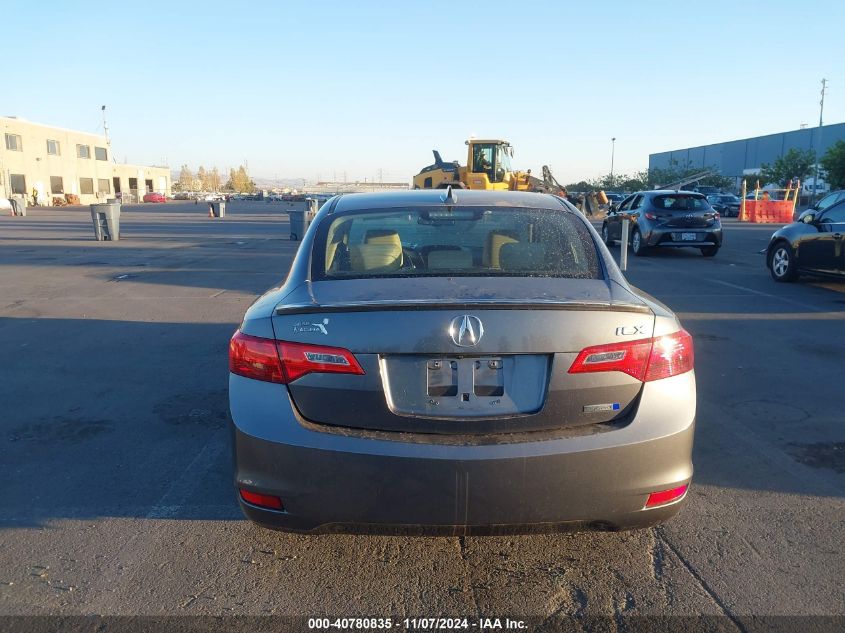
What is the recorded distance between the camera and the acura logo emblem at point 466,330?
2.78 m

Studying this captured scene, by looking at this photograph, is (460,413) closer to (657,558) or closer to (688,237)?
(657,558)

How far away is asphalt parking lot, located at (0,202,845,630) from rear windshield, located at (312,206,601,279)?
4.36ft

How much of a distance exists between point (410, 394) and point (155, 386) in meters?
4.04

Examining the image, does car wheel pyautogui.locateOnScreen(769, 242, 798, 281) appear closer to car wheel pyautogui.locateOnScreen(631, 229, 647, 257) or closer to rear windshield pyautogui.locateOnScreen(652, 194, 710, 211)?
rear windshield pyautogui.locateOnScreen(652, 194, 710, 211)

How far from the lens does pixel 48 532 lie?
3.60 metres

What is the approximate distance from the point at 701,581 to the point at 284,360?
2053 mm

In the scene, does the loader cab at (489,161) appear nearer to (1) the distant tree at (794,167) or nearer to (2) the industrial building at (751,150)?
(1) the distant tree at (794,167)

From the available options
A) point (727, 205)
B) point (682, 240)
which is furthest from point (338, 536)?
point (727, 205)

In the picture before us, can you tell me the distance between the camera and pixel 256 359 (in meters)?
2.97

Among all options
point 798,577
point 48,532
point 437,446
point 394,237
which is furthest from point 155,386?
point 798,577

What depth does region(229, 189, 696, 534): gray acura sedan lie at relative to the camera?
2.77 meters

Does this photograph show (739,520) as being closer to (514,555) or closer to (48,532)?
(514,555)

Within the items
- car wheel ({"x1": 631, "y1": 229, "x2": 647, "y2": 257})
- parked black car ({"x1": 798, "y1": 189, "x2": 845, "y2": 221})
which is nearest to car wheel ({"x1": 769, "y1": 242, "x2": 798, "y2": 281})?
parked black car ({"x1": 798, "y1": 189, "x2": 845, "y2": 221})

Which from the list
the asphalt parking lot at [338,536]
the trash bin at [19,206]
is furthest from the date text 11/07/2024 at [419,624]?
the trash bin at [19,206]
